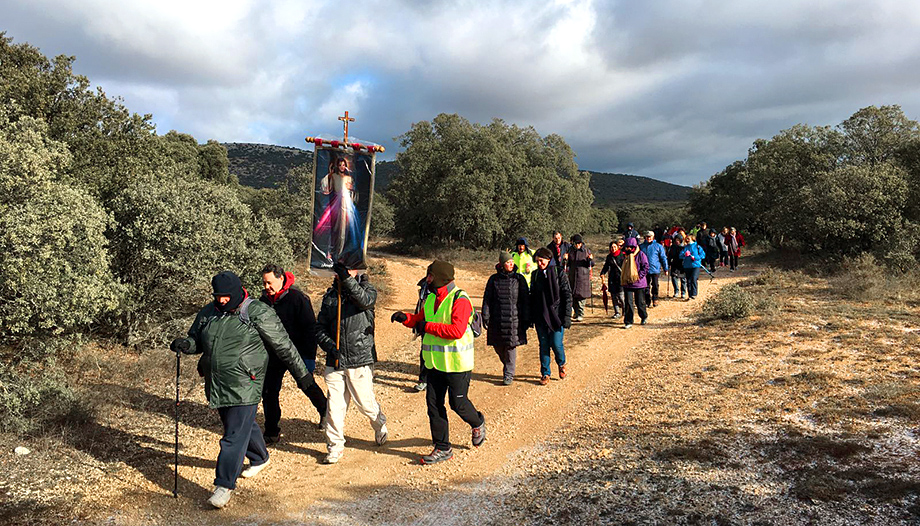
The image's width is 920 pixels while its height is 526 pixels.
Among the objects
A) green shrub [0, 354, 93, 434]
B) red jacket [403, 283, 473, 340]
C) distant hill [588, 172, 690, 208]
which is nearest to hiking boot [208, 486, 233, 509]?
red jacket [403, 283, 473, 340]

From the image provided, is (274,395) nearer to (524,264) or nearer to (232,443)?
(232,443)

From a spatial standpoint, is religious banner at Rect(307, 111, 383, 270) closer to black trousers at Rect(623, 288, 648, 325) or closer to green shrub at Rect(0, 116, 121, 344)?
green shrub at Rect(0, 116, 121, 344)

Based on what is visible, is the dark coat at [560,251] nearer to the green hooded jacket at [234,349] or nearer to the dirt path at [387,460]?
the dirt path at [387,460]

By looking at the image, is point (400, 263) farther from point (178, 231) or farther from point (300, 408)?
point (300, 408)

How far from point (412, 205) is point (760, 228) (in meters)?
22.3

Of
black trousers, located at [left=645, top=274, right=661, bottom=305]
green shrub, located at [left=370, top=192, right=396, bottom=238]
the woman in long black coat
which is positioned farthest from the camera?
green shrub, located at [left=370, top=192, right=396, bottom=238]

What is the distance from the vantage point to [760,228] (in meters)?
35.9

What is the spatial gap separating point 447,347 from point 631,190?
11747cm

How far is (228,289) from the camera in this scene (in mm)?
4805

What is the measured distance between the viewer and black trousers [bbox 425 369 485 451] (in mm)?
5645

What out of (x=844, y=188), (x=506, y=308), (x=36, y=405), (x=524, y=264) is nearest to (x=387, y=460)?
(x=506, y=308)

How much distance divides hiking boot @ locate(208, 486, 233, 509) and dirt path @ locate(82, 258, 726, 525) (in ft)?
0.25

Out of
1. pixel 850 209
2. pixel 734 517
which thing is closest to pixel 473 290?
pixel 850 209

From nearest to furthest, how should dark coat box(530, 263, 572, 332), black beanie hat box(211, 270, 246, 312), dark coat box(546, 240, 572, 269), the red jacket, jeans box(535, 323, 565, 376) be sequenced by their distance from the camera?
black beanie hat box(211, 270, 246, 312) < the red jacket < dark coat box(530, 263, 572, 332) < jeans box(535, 323, 565, 376) < dark coat box(546, 240, 572, 269)
